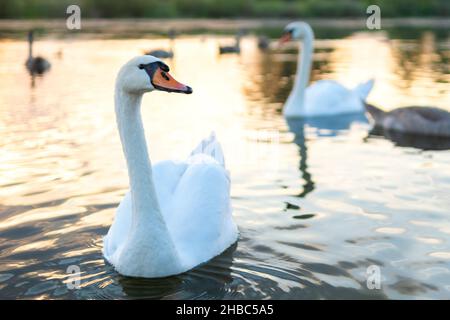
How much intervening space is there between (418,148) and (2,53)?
2122 centimetres

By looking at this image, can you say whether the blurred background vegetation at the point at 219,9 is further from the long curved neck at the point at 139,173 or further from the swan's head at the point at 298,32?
the long curved neck at the point at 139,173

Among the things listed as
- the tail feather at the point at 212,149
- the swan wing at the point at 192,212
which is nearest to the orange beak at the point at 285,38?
the tail feather at the point at 212,149

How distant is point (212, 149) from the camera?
667 centimetres

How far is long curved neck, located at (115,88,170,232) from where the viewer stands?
5031mm

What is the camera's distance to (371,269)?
546 cm

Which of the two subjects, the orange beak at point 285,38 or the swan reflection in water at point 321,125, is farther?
the orange beak at point 285,38

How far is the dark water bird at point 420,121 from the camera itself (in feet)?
35.6

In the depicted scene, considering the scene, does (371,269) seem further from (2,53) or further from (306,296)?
(2,53)

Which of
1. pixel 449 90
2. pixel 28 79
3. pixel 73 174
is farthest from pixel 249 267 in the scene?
pixel 28 79

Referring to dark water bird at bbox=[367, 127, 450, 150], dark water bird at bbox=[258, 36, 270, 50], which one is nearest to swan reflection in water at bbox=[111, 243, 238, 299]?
dark water bird at bbox=[367, 127, 450, 150]

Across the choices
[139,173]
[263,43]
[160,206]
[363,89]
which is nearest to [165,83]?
[139,173]

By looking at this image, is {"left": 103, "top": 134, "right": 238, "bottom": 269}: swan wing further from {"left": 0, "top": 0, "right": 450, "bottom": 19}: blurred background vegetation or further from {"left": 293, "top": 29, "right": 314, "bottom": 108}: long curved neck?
{"left": 0, "top": 0, "right": 450, "bottom": 19}: blurred background vegetation

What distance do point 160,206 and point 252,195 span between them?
2330mm

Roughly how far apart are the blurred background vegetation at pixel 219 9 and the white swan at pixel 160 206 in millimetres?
54599
